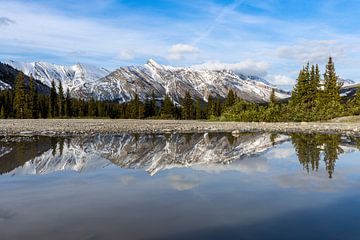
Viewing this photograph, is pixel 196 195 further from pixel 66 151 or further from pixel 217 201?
pixel 66 151

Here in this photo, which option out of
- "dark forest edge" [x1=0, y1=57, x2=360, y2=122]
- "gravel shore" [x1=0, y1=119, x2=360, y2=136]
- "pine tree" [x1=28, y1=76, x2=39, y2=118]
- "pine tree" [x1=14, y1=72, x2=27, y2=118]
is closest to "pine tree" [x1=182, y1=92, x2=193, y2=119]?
"dark forest edge" [x1=0, y1=57, x2=360, y2=122]

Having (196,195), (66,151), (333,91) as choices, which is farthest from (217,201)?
(333,91)

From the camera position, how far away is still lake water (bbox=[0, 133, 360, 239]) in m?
5.29

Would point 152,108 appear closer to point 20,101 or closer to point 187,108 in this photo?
point 187,108

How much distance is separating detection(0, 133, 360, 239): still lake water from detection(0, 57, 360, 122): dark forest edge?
130 ft

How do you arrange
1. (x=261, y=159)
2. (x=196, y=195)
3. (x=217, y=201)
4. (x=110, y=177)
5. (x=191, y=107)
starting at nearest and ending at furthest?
(x=217, y=201) → (x=196, y=195) → (x=110, y=177) → (x=261, y=159) → (x=191, y=107)

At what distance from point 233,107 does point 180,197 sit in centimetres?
5516

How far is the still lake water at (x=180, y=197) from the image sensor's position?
5.29m

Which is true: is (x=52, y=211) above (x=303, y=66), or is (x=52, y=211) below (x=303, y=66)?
below

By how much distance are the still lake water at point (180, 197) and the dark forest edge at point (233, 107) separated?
3948 centimetres

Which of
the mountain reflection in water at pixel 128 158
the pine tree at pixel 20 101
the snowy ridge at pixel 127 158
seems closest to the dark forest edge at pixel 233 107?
the pine tree at pixel 20 101

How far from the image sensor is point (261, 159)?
42.0ft

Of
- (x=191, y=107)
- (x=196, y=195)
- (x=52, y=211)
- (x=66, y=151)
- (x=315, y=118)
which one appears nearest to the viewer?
(x=52, y=211)

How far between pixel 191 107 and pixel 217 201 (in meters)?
103
